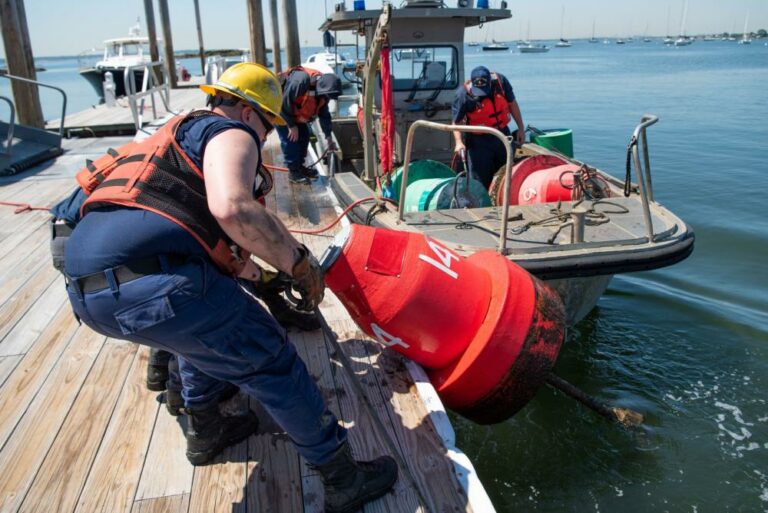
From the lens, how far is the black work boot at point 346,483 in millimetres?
2156

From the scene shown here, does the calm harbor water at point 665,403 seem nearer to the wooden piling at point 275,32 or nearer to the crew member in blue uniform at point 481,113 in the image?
the crew member in blue uniform at point 481,113

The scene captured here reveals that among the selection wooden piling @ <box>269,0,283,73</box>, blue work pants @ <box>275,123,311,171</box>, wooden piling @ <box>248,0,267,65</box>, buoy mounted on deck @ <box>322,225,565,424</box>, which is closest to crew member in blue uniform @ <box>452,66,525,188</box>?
blue work pants @ <box>275,123,311,171</box>

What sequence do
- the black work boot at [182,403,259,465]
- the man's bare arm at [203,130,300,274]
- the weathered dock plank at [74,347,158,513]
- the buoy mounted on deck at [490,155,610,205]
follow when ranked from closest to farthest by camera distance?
the man's bare arm at [203,130,300,274], the weathered dock plank at [74,347,158,513], the black work boot at [182,403,259,465], the buoy mounted on deck at [490,155,610,205]

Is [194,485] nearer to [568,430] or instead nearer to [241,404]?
[241,404]

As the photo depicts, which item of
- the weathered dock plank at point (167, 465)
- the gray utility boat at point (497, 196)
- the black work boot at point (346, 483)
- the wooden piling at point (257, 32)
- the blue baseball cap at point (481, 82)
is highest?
the wooden piling at point (257, 32)

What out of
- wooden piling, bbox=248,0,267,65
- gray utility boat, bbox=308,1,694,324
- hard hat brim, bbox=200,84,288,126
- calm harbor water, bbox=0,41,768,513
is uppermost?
wooden piling, bbox=248,0,267,65

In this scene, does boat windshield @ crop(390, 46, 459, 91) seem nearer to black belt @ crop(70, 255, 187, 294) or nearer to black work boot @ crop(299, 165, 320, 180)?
black work boot @ crop(299, 165, 320, 180)

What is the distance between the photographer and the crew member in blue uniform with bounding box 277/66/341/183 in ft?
19.8

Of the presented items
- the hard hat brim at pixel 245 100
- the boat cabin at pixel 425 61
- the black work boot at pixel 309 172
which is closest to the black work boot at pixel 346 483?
the hard hat brim at pixel 245 100

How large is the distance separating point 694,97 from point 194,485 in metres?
27.5

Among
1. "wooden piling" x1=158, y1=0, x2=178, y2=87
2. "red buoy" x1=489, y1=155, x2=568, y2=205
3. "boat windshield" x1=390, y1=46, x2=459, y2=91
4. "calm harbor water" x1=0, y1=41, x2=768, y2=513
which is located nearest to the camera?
"calm harbor water" x1=0, y1=41, x2=768, y2=513

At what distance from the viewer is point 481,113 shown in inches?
237

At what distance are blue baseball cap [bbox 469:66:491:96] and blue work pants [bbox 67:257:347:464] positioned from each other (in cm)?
450

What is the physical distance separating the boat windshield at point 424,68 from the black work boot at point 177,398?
18.7ft
